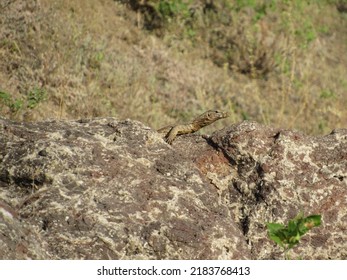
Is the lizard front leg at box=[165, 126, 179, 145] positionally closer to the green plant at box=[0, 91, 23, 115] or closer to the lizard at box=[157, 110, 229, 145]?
the lizard at box=[157, 110, 229, 145]

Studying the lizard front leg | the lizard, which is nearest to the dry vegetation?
the lizard

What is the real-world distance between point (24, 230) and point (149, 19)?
7.87 m

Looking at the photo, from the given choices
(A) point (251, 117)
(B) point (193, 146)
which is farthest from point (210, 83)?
(B) point (193, 146)

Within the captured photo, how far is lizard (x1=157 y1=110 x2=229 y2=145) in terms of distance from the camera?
4.83 metres

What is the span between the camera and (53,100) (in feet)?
26.7

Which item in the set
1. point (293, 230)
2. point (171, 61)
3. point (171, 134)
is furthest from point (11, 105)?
point (293, 230)

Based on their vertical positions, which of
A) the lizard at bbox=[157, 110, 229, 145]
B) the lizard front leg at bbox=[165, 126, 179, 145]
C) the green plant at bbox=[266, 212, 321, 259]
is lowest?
the lizard at bbox=[157, 110, 229, 145]

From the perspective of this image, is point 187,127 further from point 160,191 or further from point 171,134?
point 160,191

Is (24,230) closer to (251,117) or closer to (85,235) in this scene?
(85,235)

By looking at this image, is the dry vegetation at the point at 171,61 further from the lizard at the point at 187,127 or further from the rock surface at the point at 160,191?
the rock surface at the point at 160,191

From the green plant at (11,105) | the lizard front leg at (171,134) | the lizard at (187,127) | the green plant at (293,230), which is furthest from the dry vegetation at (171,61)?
the green plant at (293,230)

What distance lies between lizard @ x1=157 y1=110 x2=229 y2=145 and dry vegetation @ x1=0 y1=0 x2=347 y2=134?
249 cm

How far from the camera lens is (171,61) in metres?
10.3

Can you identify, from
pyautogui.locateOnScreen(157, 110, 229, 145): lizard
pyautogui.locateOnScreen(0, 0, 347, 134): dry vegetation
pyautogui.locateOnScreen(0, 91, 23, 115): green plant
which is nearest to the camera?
pyautogui.locateOnScreen(157, 110, 229, 145): lizard
